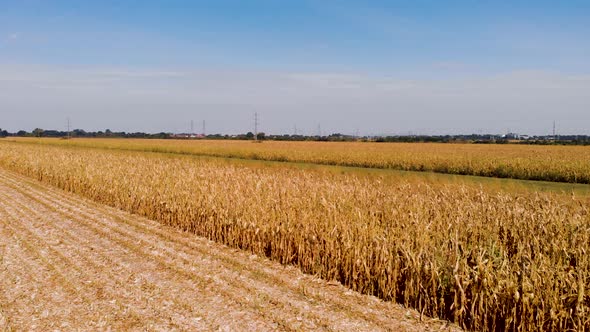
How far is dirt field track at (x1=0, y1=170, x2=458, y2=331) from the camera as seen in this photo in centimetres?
586

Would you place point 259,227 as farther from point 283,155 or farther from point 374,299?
point 283,155

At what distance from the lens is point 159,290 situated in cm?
698

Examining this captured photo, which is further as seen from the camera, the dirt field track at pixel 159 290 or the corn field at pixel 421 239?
the dirt field track at pixel 159 290

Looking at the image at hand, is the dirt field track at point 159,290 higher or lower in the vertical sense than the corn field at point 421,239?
lower

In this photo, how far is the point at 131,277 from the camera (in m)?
7.58

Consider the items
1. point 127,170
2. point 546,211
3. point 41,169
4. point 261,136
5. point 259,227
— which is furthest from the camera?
point 261,136

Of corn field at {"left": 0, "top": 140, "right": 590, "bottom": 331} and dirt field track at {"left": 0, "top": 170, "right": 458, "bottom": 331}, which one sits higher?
corn field at {"left": 0, "top": 140, "right": 590, "bottom": 331}

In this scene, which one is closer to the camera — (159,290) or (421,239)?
(421,239)

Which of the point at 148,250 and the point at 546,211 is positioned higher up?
the point at 546,211

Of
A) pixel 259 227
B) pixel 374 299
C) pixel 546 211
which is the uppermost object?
→ pixel 546 211

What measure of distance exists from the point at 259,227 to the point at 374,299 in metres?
3.35

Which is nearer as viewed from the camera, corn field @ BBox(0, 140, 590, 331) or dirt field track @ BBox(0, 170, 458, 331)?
corn field @ BBox(0, 140, 590, 331)

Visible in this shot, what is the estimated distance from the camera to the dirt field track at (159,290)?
5.86 meters

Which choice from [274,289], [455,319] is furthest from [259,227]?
[455,319]
